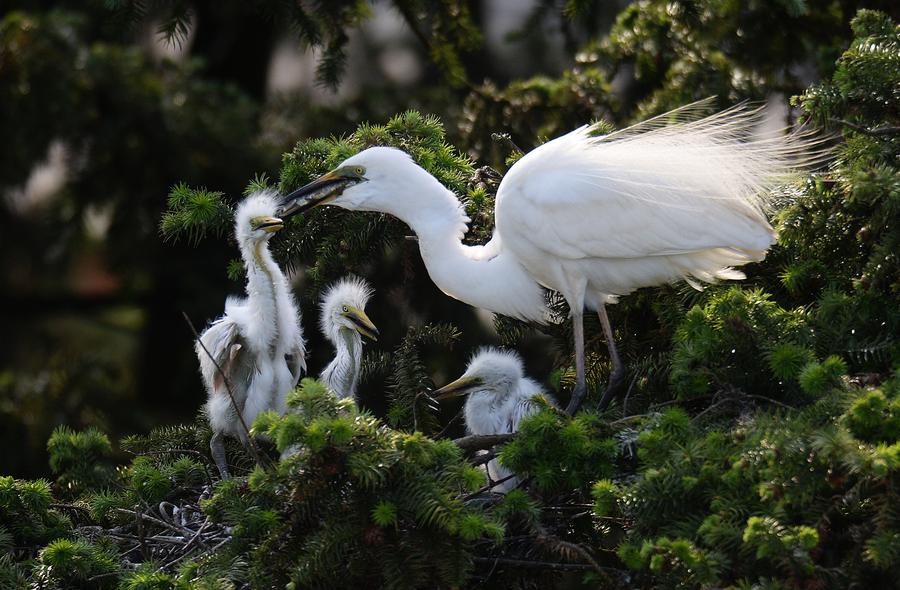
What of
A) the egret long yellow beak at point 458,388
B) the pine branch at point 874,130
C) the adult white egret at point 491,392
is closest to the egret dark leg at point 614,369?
the adult white egret at point 491,392

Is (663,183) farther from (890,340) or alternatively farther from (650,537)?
(650,537)

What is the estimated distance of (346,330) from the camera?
448 centimetres

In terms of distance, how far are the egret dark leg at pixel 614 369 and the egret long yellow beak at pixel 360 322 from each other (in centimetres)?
84

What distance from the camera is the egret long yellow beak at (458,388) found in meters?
4.38

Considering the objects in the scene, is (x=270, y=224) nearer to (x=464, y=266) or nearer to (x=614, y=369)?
(x=464, y=266)

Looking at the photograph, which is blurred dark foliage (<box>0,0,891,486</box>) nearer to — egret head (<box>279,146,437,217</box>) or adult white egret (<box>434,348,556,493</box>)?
adult white egret (<box>434,348,556,493</box>)

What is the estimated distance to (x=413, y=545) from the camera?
9.33 feet

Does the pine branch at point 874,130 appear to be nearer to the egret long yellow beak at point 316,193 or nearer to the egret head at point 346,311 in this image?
the egret long yellow beak at point 316,193

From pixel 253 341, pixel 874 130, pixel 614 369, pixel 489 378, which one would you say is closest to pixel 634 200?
pixel 614 369

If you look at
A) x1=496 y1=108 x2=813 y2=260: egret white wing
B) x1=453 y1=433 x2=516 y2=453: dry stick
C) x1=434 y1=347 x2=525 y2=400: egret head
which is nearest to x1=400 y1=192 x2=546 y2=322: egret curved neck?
x1=496 y1=108 x2=813 y2=260: egret white wing

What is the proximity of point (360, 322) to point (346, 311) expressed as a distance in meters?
0.07

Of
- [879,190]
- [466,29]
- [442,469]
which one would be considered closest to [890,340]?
[879,190]

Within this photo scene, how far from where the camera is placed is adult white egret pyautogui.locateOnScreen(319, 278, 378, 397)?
440cm

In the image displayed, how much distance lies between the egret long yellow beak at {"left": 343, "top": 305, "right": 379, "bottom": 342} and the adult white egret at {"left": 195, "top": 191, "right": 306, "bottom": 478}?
23cm
